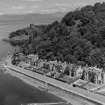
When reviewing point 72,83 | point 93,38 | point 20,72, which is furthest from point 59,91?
point 93,38

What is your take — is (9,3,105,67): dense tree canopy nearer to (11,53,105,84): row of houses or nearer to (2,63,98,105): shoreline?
(11,53,105,84): row of houses

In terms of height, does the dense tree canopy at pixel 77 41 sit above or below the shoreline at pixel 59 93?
above

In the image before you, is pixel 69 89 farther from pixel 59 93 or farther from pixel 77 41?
pixel 77 41

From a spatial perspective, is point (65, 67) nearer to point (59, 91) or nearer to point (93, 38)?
point (59, 91)

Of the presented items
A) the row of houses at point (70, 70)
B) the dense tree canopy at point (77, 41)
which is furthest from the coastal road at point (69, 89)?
the dense tree canopy at point (77, 41)

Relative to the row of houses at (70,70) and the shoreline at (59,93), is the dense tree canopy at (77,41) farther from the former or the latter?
the shoreline at (59,93)

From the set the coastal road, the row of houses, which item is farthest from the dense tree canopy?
the coastal road

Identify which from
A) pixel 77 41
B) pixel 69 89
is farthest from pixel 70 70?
pixel 77 41

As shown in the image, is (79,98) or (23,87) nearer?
(79,98)
